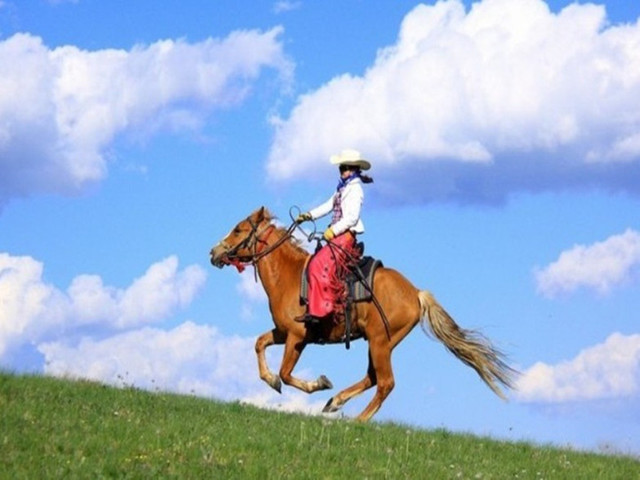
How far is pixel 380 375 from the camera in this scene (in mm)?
17250

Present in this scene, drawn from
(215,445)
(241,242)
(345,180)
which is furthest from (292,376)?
(215,445)

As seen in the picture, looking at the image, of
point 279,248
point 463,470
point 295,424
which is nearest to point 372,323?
point 279,248

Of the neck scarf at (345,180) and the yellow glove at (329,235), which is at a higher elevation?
the neck scarf at (345,180)

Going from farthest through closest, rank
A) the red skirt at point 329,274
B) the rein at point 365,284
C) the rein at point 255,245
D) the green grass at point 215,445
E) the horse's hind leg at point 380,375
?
1. the rein at point 255,245
2. the rein at point 365,284
3. the horse's hind leg at point 380,375
4. the red skirt at point 329,274
5. the green grass at point 215,445

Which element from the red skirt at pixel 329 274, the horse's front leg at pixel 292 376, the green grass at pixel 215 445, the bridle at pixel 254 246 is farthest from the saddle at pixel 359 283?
the green grass at pixel 215 445

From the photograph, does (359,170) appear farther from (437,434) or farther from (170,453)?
(170,453)

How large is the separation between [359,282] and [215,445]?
17.5ft

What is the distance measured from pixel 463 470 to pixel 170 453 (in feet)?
11.4

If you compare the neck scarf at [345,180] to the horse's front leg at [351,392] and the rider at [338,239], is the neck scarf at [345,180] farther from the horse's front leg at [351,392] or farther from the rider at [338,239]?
the horse's front leg at [351,392]

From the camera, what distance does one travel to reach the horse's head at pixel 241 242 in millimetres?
18344

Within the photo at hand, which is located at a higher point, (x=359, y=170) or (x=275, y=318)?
(x=359, y=170)

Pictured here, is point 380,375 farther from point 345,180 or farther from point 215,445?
point 215,445

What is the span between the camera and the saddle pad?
17.3 metres

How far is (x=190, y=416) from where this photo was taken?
14.6 metres
